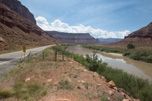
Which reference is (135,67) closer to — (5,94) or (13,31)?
(5,94)

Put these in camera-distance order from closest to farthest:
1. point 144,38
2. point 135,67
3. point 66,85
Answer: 1. point 66,85
2. point 135,67
3. point 144,38

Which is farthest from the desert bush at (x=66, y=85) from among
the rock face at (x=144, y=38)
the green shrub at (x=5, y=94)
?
the rock face at (x=144, y=38)

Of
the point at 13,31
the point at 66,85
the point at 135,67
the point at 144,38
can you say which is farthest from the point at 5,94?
the point at 144,38

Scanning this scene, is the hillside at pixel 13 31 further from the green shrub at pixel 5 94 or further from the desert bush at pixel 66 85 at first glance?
the desert bush at pixel 66 85

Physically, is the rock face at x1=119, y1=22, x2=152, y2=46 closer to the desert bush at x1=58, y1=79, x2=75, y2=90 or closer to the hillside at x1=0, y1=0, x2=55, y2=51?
the hillside at x1=0, y1=0, x2=55, y2=51

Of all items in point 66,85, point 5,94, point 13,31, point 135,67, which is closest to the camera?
point 5,94

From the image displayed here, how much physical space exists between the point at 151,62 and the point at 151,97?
18.2 meters

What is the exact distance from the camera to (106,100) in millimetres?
3527

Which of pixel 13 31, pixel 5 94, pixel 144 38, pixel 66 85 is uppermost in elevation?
pixel 144 38

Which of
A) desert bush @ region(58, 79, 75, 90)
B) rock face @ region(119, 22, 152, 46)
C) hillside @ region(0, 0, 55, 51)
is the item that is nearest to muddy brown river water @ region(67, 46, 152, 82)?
desert bush @ region(58, 79, 75, 90)

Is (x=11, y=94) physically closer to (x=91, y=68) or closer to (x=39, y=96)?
(x=39, y=96)

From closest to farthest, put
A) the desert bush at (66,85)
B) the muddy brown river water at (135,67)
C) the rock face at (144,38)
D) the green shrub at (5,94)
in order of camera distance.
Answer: the green shrub at (5,94) < the desert bush at (66,85) < the muddy brown river water at (135,67) < the rock face at (144,38)

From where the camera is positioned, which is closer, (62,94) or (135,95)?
(62,94)

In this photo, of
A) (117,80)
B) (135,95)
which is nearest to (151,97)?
(135,95)
